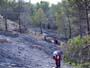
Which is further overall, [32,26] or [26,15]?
[32,26]

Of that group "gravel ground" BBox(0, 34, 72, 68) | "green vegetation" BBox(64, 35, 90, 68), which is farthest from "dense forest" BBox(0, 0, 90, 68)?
"gravel ground" BBox(0, 34, 72, 68)

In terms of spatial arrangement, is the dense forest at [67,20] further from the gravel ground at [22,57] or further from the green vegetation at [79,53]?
the gravel ground at [22,57]

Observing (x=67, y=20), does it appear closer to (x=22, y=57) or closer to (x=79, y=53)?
(x=22, y=57)

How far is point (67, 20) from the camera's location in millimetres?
72750

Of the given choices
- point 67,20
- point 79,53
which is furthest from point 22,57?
point 67,20

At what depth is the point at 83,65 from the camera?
6211mm

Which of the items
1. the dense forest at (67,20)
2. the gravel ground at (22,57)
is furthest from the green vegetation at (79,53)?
the gravel ground at (22,57)

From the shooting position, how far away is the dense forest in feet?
21.4

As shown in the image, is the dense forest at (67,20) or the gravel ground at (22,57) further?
the gravel ground at (22,57)

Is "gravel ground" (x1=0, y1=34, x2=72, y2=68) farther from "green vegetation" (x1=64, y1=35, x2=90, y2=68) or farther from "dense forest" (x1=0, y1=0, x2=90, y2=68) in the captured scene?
"green vegetation" (x1=64, y1=35, x2=90, y2=68)

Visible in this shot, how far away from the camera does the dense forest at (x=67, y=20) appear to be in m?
6.53

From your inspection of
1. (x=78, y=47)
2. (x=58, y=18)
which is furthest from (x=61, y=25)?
(x=78, y=47)

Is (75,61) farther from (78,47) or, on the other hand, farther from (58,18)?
(58,18)

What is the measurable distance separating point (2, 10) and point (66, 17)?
59.3 feet
